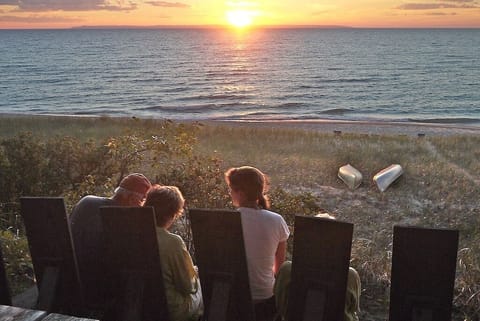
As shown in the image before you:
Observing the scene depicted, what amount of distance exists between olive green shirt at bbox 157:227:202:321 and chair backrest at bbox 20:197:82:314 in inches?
26.3

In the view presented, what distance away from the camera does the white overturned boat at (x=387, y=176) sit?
13727 millimetres

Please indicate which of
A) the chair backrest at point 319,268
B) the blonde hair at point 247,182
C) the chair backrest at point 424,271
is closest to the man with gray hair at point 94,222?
the blonde hair at point 247,182

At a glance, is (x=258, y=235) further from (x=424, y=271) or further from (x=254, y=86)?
(x=254, y=86)

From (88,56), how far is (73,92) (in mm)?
49956

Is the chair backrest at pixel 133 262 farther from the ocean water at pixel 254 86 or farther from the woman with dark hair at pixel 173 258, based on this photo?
the ocean water at pixel 254 86

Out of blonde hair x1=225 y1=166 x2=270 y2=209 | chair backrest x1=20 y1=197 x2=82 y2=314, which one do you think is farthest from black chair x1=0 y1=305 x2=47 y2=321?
blonde hair x1=225 y1=166 x2=270 y2=209

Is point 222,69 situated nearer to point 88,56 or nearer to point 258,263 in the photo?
point 88,56

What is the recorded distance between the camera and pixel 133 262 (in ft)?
8.12

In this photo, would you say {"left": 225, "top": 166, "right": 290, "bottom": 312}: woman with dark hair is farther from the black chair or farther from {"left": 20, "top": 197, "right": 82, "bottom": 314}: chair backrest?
the black chair

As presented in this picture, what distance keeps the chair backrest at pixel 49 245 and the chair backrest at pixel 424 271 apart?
1.46m

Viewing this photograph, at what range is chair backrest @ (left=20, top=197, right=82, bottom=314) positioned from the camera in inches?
104

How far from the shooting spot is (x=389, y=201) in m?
12.8

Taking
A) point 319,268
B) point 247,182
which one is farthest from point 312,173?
point 319,268

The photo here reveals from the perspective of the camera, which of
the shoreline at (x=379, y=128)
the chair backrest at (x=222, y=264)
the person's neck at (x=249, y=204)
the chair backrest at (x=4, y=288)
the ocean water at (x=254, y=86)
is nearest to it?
the chair backrest at (x=222, y=264)
